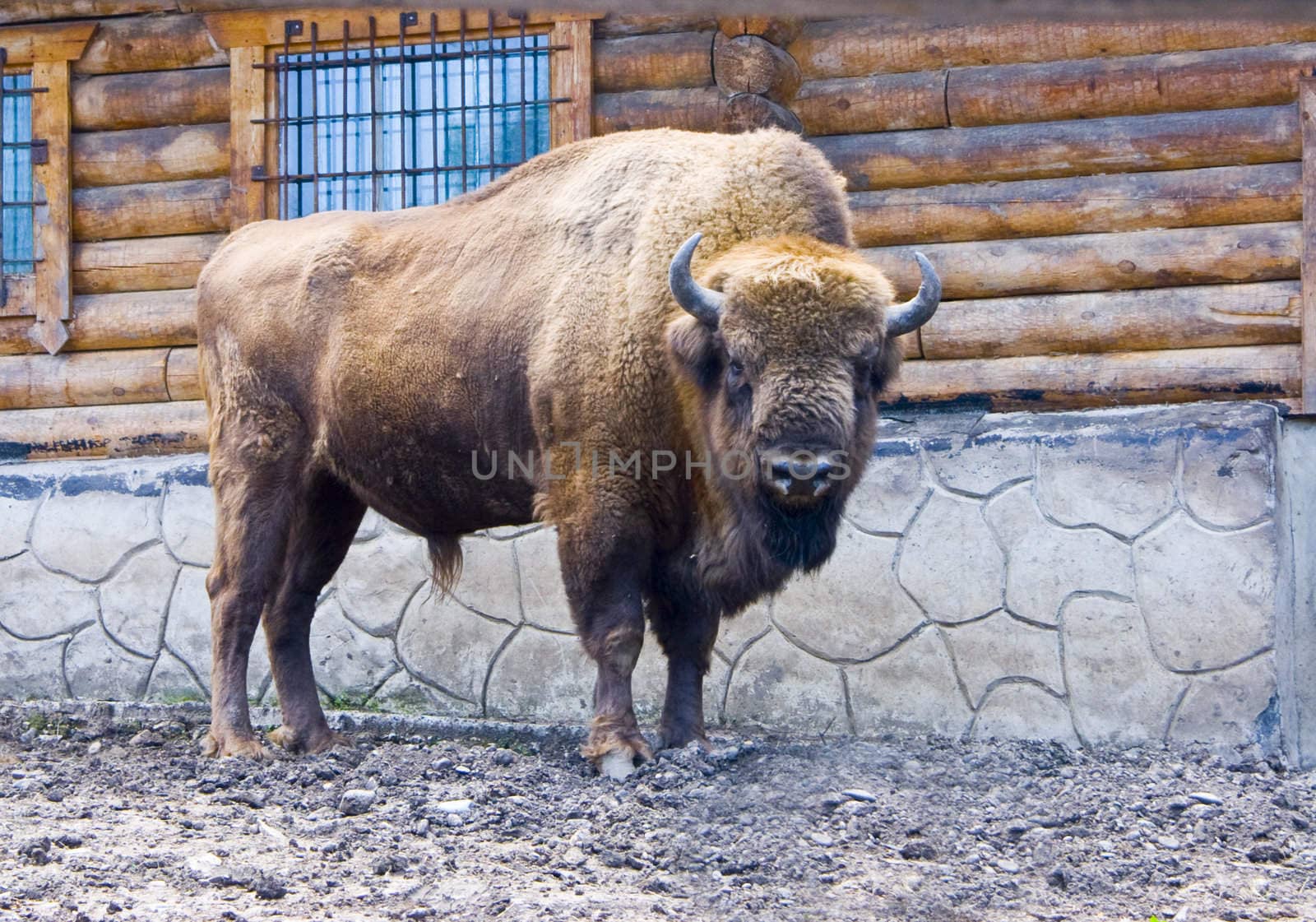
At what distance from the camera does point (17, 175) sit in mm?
7066

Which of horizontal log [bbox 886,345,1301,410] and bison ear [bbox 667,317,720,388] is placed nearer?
bison ear [bbox 667,317,720,388]

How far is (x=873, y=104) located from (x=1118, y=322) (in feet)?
4.60

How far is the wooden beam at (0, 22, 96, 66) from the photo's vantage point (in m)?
6.91

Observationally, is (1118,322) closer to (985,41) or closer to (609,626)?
(985,41)

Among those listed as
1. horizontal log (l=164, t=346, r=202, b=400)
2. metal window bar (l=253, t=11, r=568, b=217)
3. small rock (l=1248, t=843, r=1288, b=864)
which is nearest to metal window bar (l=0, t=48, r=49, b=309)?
horizontal log (l=164, t=346, r=202, b=400)

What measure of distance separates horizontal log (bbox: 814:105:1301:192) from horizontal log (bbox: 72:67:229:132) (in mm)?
3015

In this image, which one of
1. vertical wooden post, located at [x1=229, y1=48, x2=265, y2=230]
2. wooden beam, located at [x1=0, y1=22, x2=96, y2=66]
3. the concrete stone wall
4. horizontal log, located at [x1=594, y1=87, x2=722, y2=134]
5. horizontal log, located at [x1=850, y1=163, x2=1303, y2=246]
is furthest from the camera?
wooden beam, located at [x1=0, y1=22, x2=96, y2=66]

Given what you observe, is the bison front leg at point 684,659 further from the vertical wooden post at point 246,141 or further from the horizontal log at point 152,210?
the horizontal log at point 152,210

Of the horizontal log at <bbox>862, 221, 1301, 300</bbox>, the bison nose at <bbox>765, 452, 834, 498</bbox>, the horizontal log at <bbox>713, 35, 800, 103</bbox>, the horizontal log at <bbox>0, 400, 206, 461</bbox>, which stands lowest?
the bison nose at <bbox>765, 452, 834, 498</bbox>

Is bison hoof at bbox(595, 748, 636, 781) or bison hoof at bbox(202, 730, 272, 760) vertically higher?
bison hoof at bbox(595, 748, 636, 781)

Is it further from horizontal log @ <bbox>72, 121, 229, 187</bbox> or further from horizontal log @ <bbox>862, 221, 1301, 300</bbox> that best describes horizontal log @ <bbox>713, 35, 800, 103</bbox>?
horizontal log @ <bbox>72, 121, 229, 187</bbox>

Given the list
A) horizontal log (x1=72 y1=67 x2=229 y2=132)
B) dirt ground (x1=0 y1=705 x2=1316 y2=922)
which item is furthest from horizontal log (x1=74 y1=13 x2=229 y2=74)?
dirt ground (x1=0 y1=705 x2=1316 y2=922)

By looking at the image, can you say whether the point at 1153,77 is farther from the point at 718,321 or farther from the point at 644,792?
the point at 644,792

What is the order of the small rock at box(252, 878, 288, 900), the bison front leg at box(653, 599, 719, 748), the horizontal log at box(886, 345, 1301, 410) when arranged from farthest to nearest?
the horizontal log at box(886, 345, 1301, 410) < the bison front leg at box(653, 599, 719, 748) < the small rock at box(252, 878, 288, 900)
